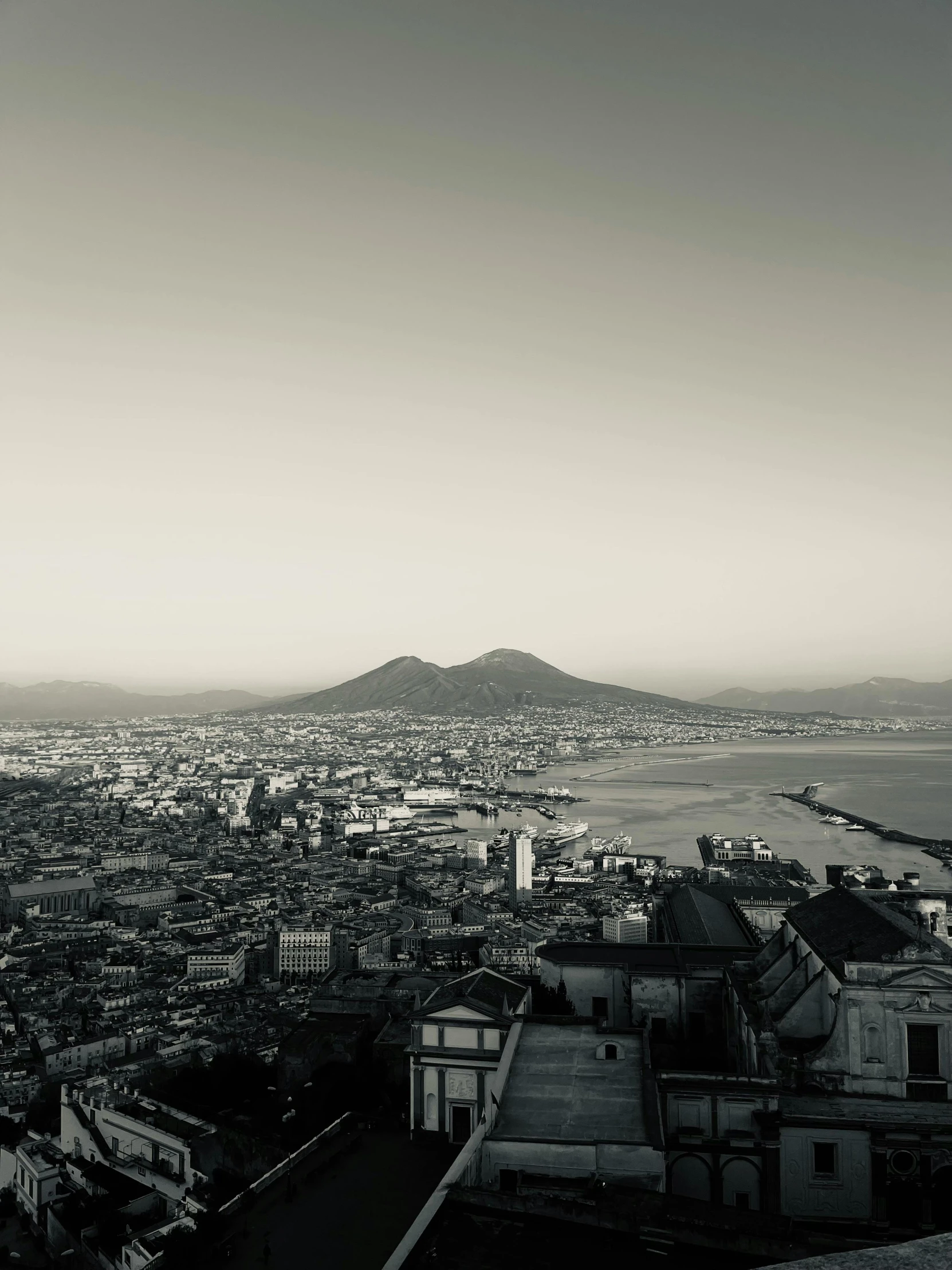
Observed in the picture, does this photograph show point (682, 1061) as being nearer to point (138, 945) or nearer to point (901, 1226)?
point (901, 1226)

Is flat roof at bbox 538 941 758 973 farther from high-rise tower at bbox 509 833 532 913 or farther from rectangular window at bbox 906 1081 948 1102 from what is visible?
high-rise tower at bbox 509 833 532 913

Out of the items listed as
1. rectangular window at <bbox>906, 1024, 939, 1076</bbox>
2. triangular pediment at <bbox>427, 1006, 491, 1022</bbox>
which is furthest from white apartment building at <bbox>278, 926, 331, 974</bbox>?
rectangular window at <bbox>906, 1024, 939, 1076</bbox>

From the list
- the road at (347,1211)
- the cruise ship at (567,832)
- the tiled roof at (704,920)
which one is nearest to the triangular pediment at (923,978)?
the road at (347,1211)

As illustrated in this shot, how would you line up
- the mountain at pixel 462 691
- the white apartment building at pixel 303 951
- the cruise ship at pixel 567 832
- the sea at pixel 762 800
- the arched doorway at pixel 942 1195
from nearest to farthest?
the arched doorway at pixel 942 1195, the white apartment building at pixel 303 951, the sea at pixel 762 800, the cruise ship at pixel 567 832, the mountain at pixel 462 691

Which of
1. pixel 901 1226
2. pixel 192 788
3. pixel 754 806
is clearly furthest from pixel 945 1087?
pixel 192 788

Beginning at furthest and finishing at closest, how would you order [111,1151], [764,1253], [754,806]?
1. [754,806]
2. [111,1151]
3. [764,1253]

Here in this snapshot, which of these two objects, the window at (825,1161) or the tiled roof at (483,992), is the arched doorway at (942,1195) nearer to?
the window at (825,1161)
